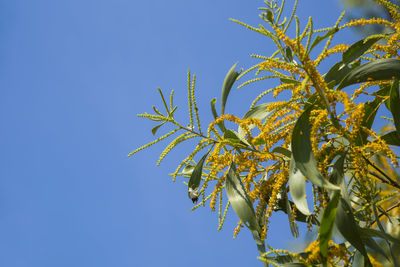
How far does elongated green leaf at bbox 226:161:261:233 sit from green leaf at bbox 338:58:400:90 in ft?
1.96

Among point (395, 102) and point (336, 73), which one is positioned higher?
point (336, 73)

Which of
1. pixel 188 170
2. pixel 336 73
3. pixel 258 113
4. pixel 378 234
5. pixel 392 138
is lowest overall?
pixel 378 234

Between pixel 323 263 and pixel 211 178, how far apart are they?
2.28ft

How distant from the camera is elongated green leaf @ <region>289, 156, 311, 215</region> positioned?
1.67 metres

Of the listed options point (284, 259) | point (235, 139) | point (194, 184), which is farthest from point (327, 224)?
point (194, 184)

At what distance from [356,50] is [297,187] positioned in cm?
67

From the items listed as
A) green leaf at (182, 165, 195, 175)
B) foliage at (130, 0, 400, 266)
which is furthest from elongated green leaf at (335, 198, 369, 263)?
Answer: green leaf at (182, 165, 195, 175)

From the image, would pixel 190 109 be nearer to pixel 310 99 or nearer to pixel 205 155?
pixel 205 155

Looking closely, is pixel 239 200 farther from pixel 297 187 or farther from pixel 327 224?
pixel 327 224

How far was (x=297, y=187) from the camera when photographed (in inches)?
67.3

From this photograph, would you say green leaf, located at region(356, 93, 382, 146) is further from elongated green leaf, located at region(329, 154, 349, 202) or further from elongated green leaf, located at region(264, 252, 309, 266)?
elongated green leaf, located at region(264, 252, 309, 266)

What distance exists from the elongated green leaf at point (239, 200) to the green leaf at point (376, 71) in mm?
596

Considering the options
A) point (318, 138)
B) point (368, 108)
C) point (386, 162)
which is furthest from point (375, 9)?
point (318, 138)

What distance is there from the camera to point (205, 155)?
2.15 meters
